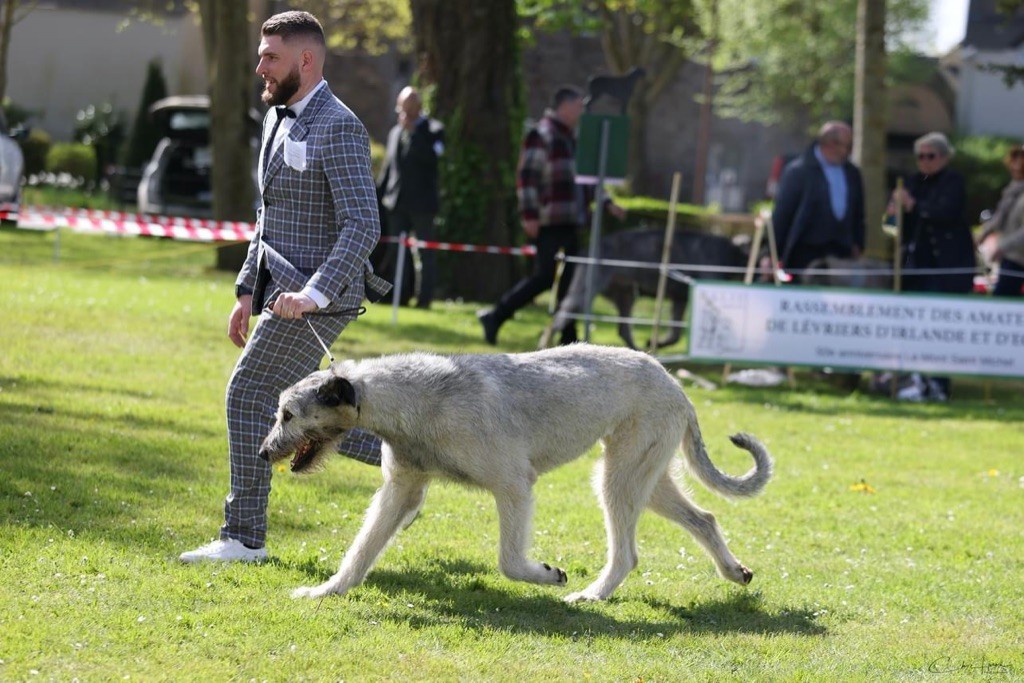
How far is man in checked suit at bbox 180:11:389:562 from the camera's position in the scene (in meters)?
6.01

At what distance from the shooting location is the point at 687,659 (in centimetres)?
550

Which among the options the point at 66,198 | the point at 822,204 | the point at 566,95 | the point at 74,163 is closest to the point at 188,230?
the point at 566,95

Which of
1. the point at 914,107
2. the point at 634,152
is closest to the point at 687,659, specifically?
the point at 634,152

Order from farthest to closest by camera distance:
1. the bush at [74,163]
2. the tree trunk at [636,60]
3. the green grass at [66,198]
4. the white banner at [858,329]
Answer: the tree trunk at [636,60], the bush at [74,163], the green grass at [66,198], the white banner at [858,329]

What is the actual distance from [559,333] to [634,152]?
27.6m

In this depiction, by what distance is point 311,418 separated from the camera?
571 centimetres

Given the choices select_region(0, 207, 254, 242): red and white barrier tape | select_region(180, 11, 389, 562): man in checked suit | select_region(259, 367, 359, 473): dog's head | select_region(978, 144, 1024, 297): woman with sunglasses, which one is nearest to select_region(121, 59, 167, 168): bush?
select_region(0, 207, 254, 242): red and white barrier tape

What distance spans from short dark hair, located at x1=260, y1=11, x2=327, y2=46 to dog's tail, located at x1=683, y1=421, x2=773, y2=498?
251 cm

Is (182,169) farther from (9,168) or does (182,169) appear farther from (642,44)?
(642,44)

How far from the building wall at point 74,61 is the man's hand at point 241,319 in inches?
1614

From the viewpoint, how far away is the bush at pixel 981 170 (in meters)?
44.8

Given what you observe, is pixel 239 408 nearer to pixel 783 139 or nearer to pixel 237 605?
pixel 237 605

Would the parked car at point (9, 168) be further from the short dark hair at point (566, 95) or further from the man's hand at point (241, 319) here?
the man's hand at point (241, 319)

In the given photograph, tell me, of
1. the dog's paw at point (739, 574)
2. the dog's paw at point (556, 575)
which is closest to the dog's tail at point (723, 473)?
the dog's paw at point (739, 574)
